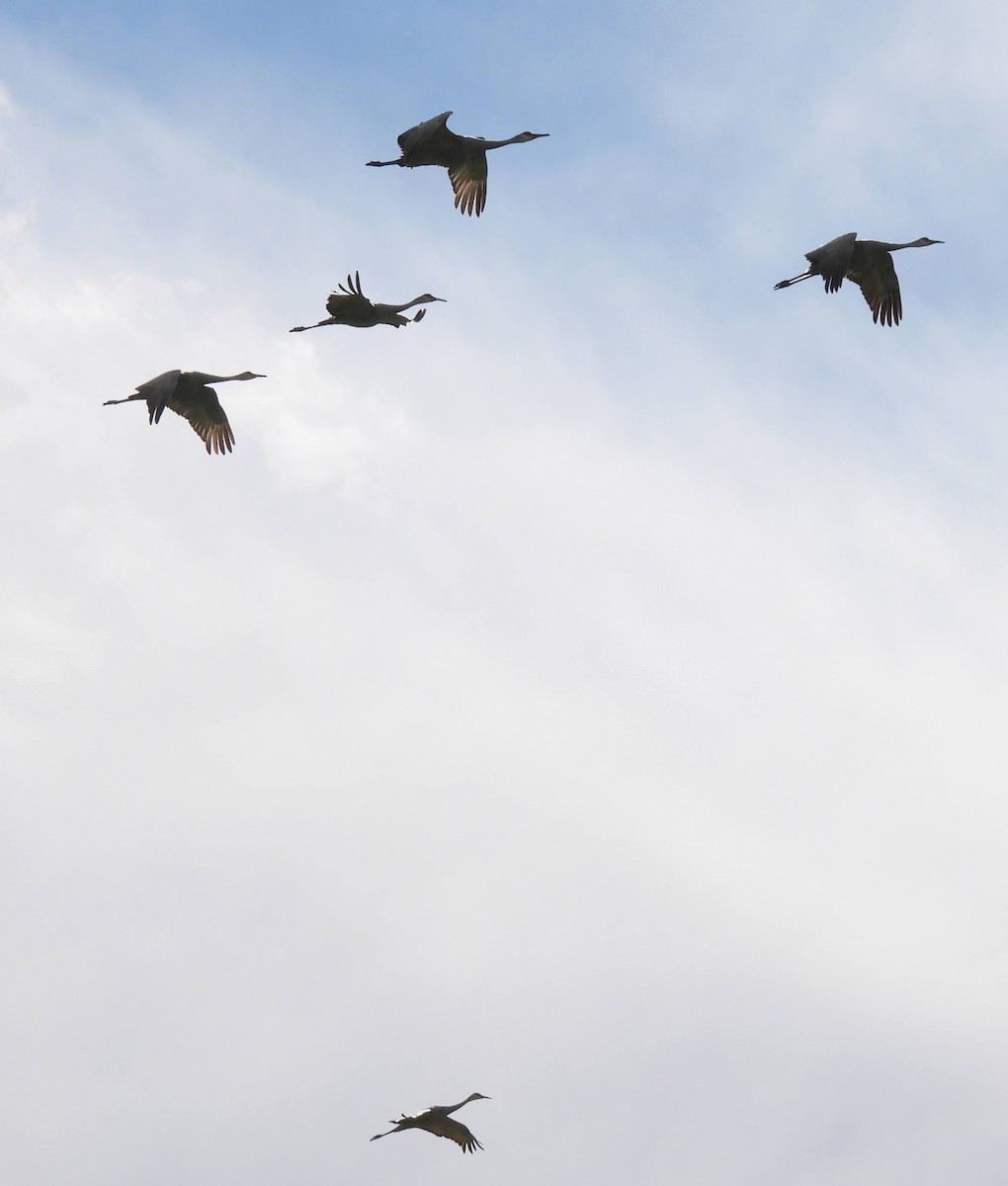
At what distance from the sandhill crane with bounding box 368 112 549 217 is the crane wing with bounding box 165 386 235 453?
6244 mm

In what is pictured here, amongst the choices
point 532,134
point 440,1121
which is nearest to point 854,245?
point 532,134

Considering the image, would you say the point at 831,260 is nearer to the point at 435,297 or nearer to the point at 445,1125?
the point at 435,297

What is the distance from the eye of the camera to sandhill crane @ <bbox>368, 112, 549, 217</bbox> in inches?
1195

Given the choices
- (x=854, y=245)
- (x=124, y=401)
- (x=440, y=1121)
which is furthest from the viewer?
(x=440, y=1121)

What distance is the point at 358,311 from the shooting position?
2864 centimetres

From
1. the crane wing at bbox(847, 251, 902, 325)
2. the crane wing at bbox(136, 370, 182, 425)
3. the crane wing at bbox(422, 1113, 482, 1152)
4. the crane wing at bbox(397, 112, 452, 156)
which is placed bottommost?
the crane wing at bbox(422, 1113, 482, 1152)

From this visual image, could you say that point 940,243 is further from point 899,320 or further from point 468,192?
point 468,192

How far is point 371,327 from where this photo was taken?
96.1 ft

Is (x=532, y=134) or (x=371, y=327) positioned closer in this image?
(x=371, y=327)

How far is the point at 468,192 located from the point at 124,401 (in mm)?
8557

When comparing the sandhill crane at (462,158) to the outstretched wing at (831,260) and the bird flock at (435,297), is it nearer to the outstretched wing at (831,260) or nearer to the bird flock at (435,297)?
the bird flock at (435,297)

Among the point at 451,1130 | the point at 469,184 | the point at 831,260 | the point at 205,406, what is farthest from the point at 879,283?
the point at 451,1130

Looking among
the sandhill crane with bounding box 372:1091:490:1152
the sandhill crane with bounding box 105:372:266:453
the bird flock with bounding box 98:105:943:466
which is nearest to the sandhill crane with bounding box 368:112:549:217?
the bird flock with bounding box 98:105:943:466

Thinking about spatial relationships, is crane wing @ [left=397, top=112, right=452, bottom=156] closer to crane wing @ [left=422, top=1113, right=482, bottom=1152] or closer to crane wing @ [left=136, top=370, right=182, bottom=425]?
crane wing @ [left=136, top=370, right=182, bottom=425]
